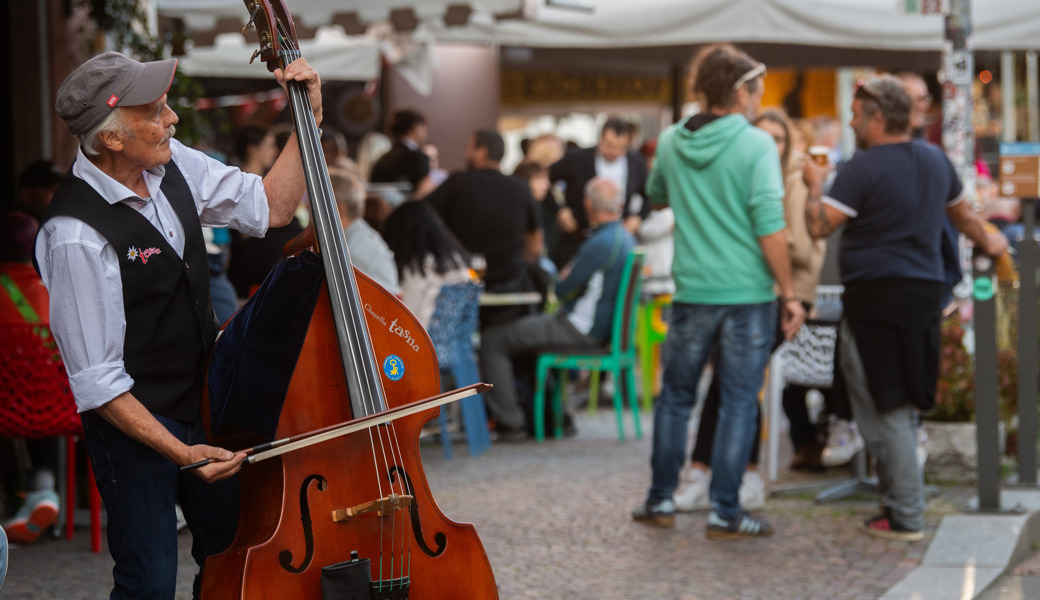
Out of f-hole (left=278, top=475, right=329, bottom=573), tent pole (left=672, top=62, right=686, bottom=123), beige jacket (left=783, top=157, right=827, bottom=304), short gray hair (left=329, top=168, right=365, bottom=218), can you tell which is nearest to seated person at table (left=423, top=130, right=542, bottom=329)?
short gray hair (left=329, top=168, right=365, bottom=218)

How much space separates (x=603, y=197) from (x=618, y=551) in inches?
126

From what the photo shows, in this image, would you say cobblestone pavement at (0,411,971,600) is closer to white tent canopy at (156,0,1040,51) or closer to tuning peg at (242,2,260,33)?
tuning peg at (242,2,260,33)

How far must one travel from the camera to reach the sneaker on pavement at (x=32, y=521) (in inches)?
207

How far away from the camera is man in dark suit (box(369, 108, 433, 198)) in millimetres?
8469

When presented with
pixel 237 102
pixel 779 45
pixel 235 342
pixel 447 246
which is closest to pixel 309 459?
pixel 235 342

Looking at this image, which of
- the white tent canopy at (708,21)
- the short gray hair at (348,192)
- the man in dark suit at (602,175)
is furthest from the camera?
the man in dark suit at (602,175)

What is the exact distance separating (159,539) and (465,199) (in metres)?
5.49

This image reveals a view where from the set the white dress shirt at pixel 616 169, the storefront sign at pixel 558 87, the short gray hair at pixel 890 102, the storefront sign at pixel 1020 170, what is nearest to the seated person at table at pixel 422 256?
the short gray hair at pixel 890 102

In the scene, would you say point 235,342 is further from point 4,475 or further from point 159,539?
point 4,475

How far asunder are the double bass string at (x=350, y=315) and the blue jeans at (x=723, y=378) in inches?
100

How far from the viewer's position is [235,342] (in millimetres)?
2893

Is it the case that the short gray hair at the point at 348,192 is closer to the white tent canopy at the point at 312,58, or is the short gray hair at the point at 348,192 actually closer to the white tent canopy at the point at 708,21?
the white tent canopy at the point at 708,21

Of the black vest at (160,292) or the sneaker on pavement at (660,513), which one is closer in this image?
the black vest at (160,292)

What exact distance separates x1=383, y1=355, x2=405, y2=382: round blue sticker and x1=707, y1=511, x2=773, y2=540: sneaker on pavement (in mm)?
2684
